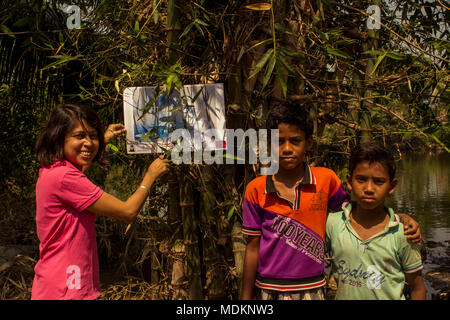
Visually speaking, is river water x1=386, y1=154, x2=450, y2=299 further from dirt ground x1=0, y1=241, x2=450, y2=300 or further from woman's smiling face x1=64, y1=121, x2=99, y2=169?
woman's smiling face x1=64, y1=121, x2=99, y2=169

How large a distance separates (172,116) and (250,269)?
33.4 inches

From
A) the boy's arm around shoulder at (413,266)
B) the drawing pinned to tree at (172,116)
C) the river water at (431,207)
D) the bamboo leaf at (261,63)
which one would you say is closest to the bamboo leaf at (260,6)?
the bamboo leaf at (261,63)

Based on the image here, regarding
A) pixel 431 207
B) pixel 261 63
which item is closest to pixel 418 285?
pixel 261 63

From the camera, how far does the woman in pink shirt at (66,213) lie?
163 cm

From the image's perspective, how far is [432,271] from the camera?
4.67 m

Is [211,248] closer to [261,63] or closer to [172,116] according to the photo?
[172,116]

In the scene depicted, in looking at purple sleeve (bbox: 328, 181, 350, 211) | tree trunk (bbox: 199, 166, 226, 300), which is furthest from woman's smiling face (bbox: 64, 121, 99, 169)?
purple sleeve (bbox: 328, 181, 350, 211)

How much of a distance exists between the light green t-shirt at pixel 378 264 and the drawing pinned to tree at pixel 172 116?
81 cm

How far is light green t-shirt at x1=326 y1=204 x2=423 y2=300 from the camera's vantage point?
1.54 m

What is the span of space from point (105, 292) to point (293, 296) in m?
1.51

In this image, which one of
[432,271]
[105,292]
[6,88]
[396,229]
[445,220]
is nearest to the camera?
[396,229]

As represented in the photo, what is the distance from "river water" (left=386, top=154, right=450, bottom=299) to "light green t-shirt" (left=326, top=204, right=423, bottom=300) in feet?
4.82
